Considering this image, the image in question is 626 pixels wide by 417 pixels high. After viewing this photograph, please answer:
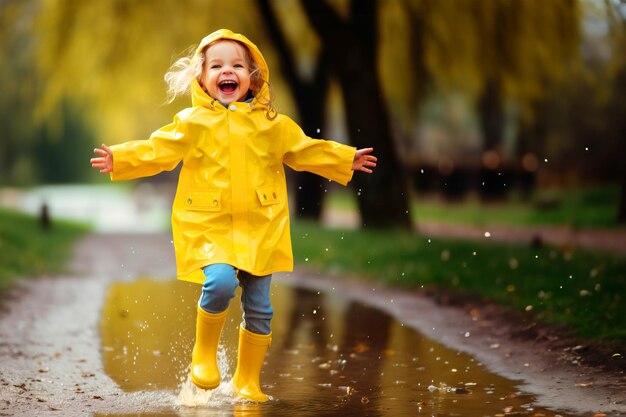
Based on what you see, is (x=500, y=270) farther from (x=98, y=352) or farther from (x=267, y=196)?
(x=267, y=196)

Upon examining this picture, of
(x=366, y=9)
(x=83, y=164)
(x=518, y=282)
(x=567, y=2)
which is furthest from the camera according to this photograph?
(x=83, y=164)

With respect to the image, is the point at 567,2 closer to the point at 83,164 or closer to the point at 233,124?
the point at 233,124

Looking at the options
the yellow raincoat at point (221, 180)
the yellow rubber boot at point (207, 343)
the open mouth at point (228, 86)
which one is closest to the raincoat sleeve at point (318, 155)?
the yellow raincoat at point (221, 180)

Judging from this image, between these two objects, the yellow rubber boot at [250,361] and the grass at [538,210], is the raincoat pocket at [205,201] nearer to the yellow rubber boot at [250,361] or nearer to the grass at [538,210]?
the yellow rubber boot at [250,361]

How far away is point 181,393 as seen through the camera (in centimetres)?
588

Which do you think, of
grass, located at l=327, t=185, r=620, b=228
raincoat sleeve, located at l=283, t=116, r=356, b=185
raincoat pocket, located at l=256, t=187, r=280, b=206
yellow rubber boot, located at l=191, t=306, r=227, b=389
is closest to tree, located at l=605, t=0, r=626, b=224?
grass, located at l=327, t=185, r=620, b=228

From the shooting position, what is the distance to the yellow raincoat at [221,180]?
5.71 meters

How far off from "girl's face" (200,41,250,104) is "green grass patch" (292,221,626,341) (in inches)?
118

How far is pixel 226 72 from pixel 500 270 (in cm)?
576

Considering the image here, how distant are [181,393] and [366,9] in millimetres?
10468

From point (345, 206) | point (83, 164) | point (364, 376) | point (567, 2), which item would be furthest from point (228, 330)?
point (83, 164)

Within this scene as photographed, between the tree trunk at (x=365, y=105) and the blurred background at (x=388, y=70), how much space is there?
19mm

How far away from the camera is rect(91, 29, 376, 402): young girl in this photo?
5.71 metres

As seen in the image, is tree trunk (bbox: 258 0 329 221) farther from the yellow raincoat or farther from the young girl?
the yellow raincoat
